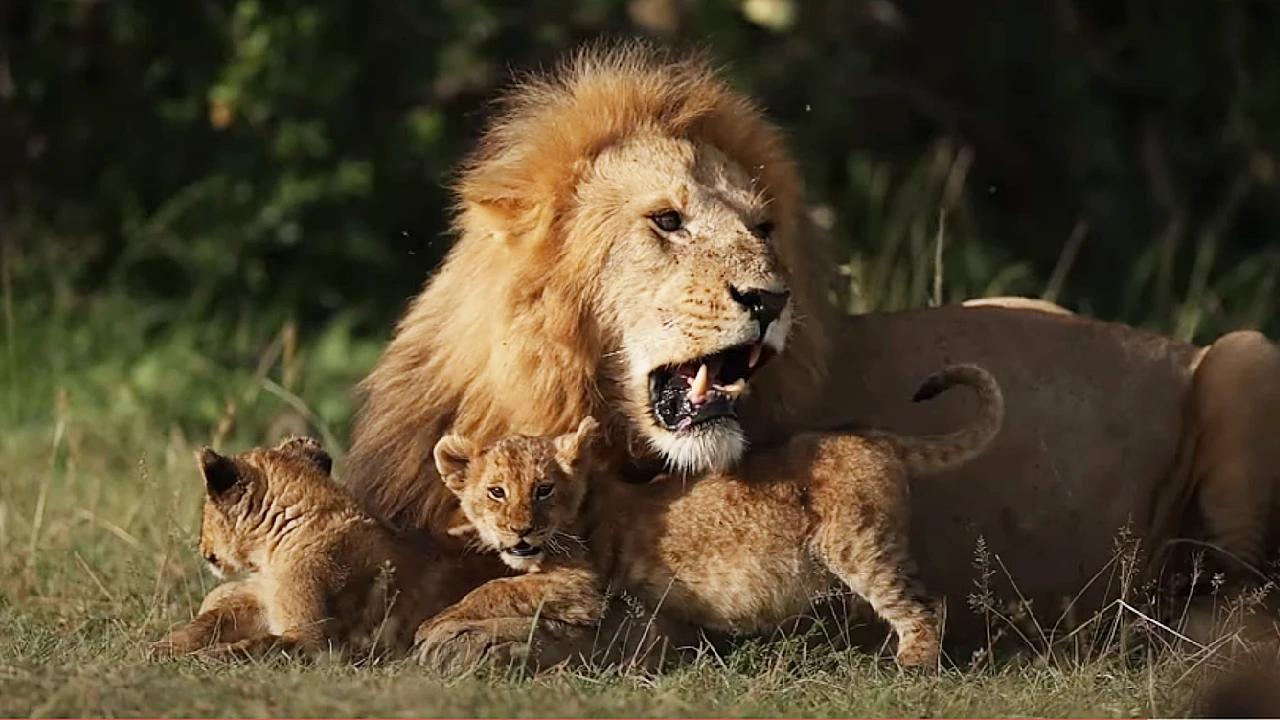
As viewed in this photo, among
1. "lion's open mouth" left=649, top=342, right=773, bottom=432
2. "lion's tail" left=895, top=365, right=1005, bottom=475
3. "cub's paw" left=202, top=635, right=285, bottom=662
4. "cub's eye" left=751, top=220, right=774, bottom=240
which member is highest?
"cub's eye" left=751, top=220, right=774, bottom=240

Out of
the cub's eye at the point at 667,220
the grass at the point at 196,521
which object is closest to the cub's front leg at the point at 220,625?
the grass at the point at 196,521

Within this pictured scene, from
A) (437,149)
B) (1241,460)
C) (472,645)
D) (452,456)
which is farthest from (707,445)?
(437,149)

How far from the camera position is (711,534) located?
4660 millimetres

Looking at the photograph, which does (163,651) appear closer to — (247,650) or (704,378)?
(247,650)

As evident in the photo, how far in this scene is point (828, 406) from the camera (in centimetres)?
522

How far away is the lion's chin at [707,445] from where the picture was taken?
185 inches

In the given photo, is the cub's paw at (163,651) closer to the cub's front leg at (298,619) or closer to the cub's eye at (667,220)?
the cub's front leg at (298,619)

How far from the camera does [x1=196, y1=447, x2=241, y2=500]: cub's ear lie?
4617mm

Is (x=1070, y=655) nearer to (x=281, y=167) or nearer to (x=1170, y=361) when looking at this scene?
(x=1170, y=361)

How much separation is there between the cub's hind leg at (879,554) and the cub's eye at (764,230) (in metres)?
0.55

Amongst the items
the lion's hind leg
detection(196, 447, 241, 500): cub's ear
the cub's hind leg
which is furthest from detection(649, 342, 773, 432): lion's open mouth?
the lion's hind leg

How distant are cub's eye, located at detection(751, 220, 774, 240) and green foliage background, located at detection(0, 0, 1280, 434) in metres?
2.98

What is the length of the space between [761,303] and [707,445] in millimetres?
309

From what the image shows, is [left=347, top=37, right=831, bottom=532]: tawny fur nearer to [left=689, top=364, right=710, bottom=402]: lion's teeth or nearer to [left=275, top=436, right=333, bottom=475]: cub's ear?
[left=689, top=364, right=710, bottom=402]: lion's teeth
